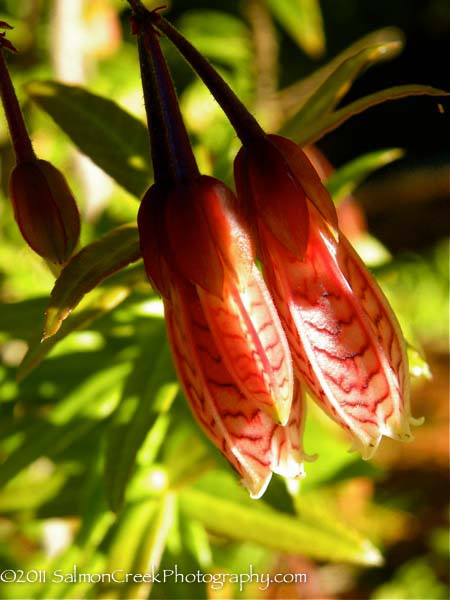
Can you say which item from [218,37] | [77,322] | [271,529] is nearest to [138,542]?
[271,529]

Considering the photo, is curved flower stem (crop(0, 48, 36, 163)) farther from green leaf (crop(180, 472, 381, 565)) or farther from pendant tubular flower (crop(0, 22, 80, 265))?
green leaf (crop(180, 472, 381, 565))

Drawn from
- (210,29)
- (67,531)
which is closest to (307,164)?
(67,531)

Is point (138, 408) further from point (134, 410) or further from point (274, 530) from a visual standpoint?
point (274, 530)

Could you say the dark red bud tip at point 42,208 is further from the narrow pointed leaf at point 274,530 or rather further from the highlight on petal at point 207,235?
the narrow pointed leaf at point 274,530

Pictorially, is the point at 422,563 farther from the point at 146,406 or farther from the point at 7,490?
the point at 146,406

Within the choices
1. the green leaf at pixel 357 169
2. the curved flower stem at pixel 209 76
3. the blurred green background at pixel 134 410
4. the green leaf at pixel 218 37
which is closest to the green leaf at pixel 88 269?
the blurred green background at pixel 134 410

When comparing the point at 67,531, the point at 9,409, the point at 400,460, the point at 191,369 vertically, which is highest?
the point at 191,369
